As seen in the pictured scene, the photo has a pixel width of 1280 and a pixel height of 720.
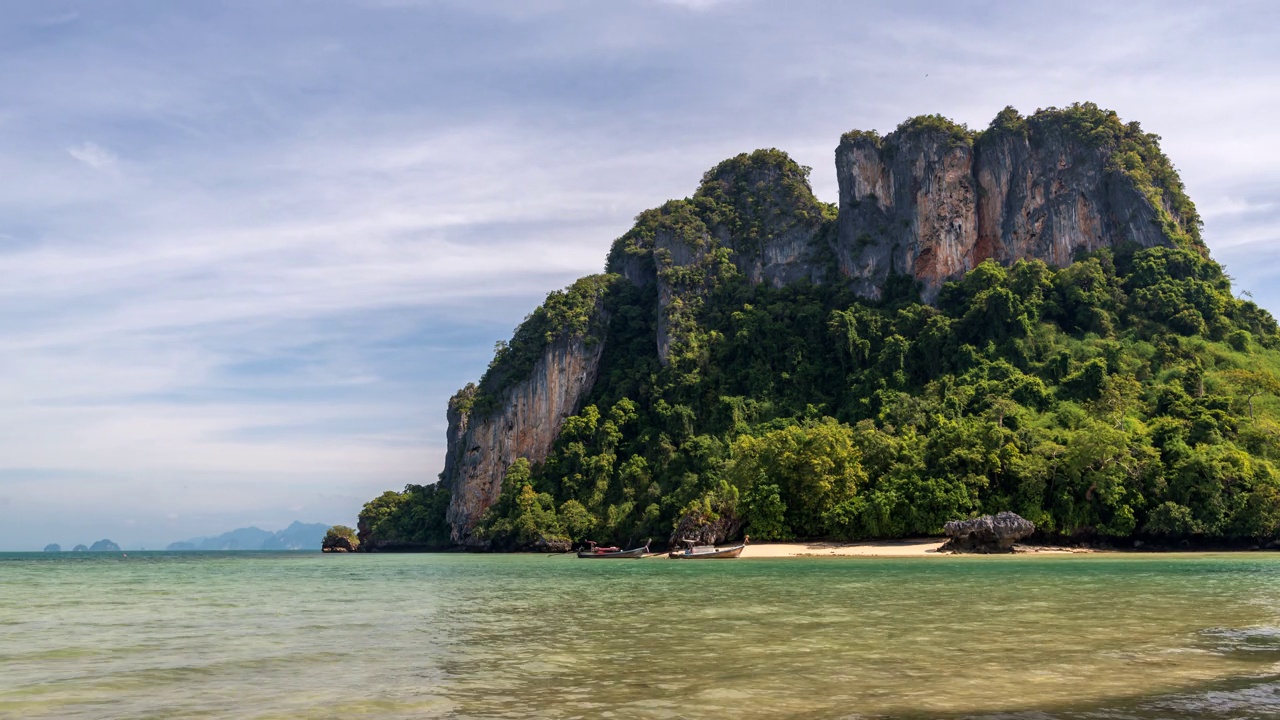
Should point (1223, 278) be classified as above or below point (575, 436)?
above

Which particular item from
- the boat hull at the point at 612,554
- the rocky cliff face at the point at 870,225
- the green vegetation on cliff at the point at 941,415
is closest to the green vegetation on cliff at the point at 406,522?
the rocky cliff face at the point at 870,225

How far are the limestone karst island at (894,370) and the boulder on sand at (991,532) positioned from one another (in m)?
3.16

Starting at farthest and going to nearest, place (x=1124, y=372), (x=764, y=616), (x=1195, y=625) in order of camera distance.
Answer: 1. (x=1124, y=372)
2. (x=764, y=616)
3. (x=1195, y=625)

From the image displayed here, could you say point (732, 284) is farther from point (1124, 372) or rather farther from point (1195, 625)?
point (1195, 625)

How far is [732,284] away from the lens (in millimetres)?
94625

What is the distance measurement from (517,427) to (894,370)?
125ft

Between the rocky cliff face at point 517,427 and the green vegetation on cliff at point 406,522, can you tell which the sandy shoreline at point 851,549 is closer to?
the rocky cliff face at point 517,427

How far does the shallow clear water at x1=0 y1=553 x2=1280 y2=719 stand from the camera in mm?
8320

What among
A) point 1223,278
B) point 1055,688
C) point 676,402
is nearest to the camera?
point 1055,688

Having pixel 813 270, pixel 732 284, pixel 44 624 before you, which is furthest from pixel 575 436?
pixel 44 624

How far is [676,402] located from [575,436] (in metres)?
10.4

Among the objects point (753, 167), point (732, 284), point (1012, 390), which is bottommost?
point (1012, 390)

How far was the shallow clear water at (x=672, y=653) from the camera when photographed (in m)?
8.32

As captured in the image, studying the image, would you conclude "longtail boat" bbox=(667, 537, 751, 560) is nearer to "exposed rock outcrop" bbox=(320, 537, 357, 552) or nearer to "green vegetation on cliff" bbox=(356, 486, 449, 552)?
"green vegetation on cliff" bbox=(356, 486, 449, 552)
